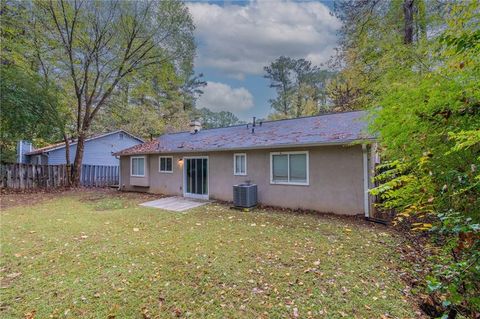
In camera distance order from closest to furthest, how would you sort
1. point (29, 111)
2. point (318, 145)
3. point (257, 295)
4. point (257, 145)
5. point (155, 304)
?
1. point (155, 304)
2. point (257, 295)
3. point (318, 145)
4. point (257, 145)
5. point (29, 111)

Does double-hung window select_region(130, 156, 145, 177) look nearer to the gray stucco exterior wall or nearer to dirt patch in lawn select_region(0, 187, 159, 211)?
dirt patch in lawn select_region(0, 187, 159, 211)

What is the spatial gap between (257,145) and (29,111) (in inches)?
449

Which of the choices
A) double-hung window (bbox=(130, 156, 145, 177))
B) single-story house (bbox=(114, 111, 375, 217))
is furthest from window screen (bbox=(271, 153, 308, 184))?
double-hung window (bbox=(130, 156, 145, 177))

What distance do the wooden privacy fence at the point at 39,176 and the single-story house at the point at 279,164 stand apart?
4.63 meters

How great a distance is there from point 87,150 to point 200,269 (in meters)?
18.3

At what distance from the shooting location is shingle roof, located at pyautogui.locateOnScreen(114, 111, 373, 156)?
25.6ft

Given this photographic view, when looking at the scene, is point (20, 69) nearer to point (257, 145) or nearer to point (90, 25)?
point (90, 25)

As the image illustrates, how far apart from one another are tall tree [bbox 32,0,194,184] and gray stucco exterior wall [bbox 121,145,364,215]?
Result: 25.9 feet

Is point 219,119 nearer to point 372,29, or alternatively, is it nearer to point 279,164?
point 372,29

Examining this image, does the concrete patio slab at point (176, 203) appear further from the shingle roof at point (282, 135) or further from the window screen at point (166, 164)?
the shingle roof at point (282, 135)

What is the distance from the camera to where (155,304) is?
10.1 feet

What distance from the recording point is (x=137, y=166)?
43.9 feet

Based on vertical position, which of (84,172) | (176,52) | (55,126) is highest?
(176,52)

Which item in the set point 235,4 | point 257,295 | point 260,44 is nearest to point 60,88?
point 235,4
